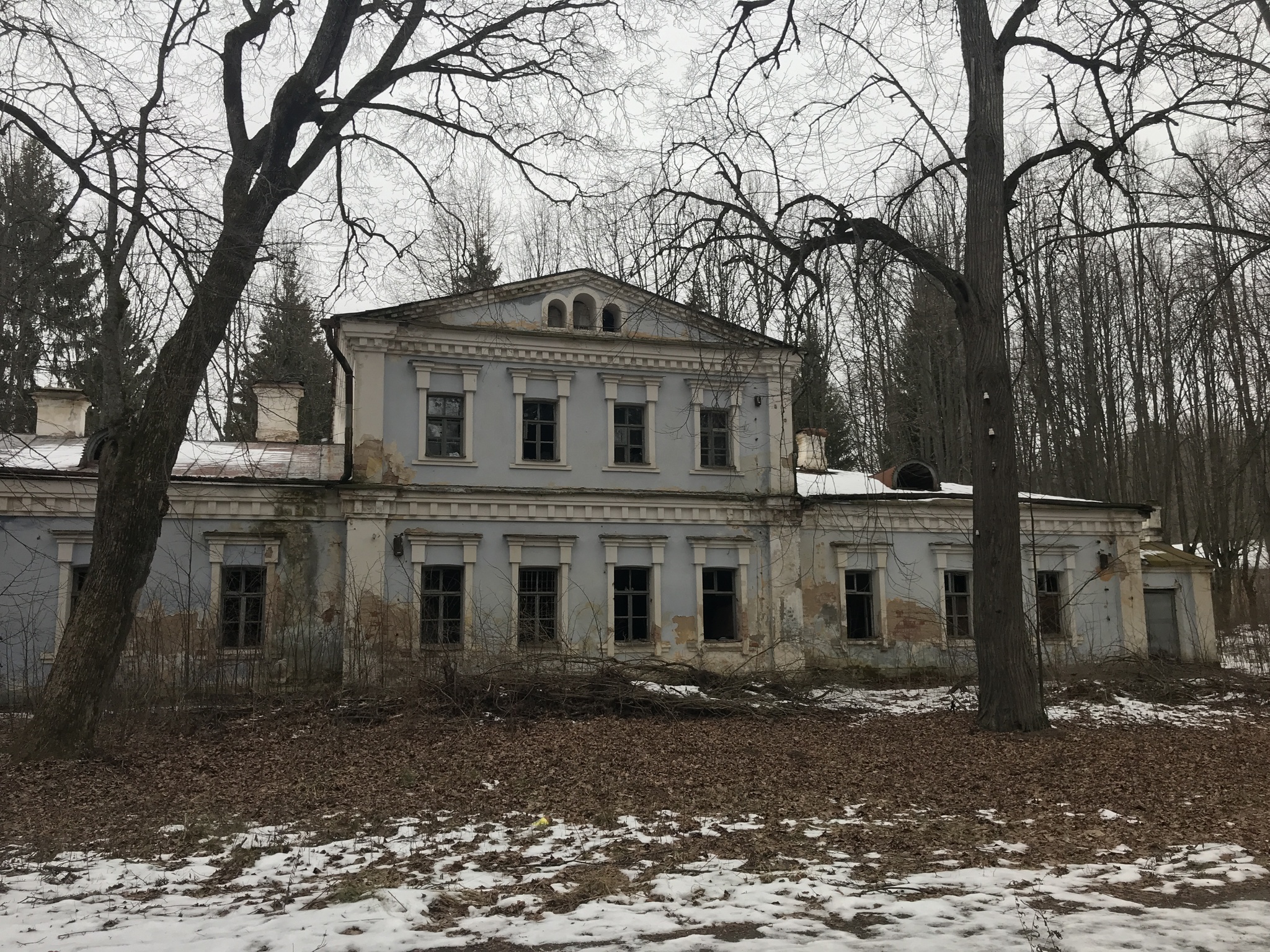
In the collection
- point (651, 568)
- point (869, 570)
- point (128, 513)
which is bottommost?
point (869, 570)

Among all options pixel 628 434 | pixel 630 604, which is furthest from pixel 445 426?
pixel 630 604

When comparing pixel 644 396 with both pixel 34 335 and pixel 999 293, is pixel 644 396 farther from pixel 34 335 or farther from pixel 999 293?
pixel 34 335

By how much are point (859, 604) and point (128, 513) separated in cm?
1418

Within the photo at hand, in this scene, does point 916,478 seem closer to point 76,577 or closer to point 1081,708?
point 1081,708

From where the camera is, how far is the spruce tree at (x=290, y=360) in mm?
9414

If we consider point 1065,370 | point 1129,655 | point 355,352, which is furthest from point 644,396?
point 1065,370

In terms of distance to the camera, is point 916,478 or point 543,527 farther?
point 916,478

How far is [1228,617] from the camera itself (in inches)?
1121

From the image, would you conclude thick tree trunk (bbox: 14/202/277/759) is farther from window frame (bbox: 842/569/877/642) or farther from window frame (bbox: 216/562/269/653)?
window frame (bbox: 842/569/877/642)

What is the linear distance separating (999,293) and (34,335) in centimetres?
1029

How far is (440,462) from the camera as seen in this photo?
57.3 ft

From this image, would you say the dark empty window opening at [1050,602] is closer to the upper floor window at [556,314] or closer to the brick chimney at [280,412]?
the upper floor window at [556,314]

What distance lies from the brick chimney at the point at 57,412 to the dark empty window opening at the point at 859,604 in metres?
16.1

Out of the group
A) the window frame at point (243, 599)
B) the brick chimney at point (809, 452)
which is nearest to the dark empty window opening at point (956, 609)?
the brick chimney at point (809, 452)
